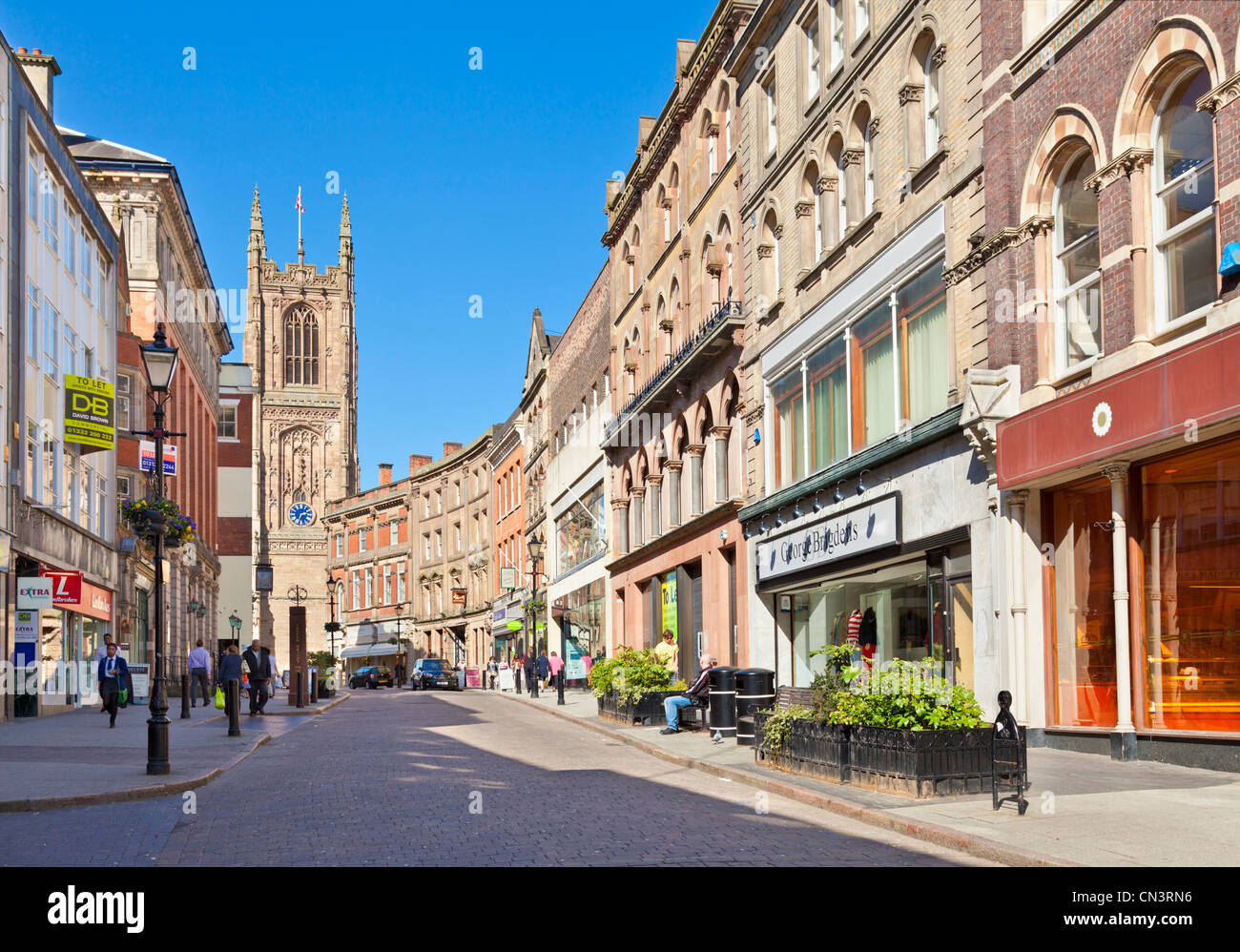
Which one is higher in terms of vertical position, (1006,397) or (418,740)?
(1006,397)

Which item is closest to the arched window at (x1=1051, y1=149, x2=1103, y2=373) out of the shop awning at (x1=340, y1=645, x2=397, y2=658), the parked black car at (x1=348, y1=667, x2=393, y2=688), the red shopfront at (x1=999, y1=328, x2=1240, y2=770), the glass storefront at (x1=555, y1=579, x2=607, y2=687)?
the red shopfront at (x1=999, y1=328, x2=1240, y2=770)

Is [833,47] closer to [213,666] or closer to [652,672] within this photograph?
[652,672]

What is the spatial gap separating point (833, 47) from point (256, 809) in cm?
1824

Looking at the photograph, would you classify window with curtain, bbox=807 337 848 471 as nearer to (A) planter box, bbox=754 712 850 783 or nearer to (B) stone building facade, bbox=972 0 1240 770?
(B) stone building facade, bbox=972 0 1240 770

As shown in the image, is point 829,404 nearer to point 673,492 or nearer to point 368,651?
point 673,492

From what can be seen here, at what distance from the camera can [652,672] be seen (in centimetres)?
2700

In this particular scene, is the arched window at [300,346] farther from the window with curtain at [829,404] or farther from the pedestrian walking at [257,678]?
the window with curtain at [829,404]

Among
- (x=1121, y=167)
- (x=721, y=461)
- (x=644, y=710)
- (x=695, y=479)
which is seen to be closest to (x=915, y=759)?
(x=1121, y=167)

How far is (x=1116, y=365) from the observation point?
1581cm

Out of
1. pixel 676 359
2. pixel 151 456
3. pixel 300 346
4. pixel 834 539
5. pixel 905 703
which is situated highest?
pixel 300 346

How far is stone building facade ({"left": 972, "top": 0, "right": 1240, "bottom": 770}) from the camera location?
14352mm

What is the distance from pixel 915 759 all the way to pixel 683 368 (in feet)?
71.5

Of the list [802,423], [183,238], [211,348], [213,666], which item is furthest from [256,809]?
[211,348]

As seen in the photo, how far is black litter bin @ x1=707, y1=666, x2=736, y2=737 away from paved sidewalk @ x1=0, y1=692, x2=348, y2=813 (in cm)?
712
